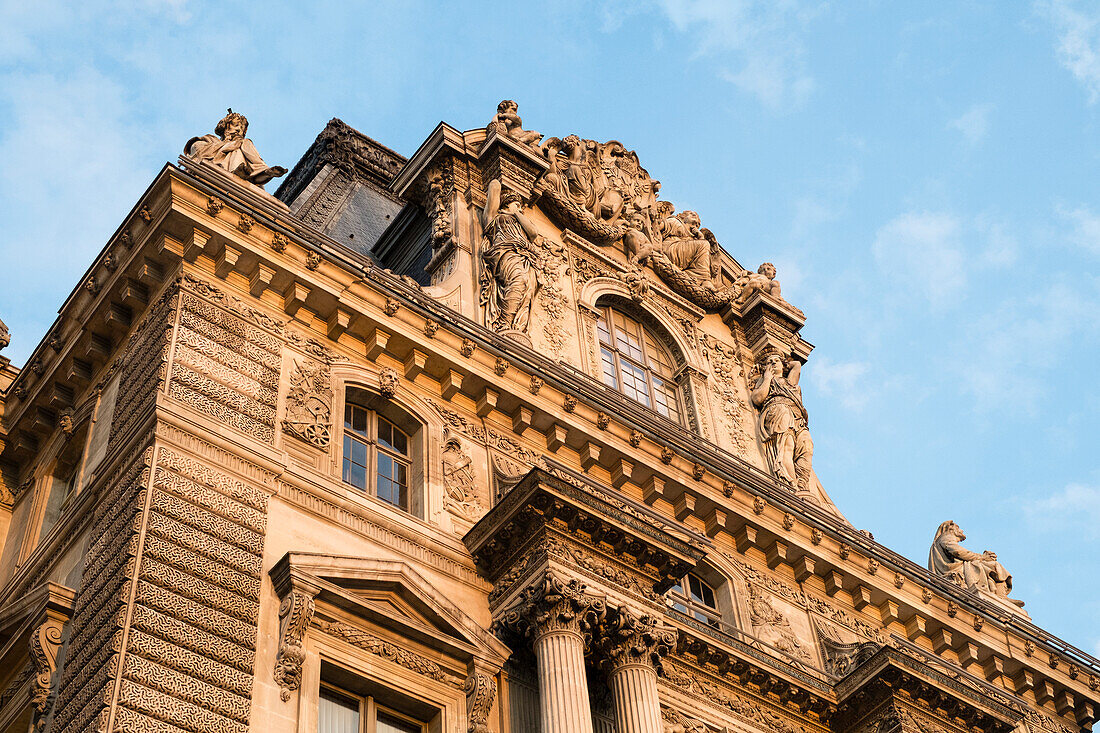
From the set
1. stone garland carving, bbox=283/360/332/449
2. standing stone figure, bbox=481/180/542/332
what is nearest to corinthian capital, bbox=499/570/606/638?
stone garland carving, bbox=283/360/332/449

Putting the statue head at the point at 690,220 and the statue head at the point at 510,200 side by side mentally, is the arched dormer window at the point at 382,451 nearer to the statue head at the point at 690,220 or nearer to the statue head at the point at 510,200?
the statue head at the point at 510,200

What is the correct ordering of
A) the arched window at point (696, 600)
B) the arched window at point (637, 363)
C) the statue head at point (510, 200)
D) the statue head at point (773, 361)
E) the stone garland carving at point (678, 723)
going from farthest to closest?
the statue head at point (773, 361) < the arched window at point (637, 363) < the statue head at point (510, 200) < the arched window at point (696, 600) < the stone garland carving at point (678, 723)

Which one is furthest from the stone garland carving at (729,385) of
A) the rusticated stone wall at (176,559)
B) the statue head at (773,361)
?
the rusticated stone wall at (176,559)

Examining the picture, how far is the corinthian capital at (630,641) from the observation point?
1809 centimetres

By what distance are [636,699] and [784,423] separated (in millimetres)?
10503

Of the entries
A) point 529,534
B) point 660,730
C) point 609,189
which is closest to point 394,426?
point 529,534

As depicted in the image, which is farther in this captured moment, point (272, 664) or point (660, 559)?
point (660, 559)

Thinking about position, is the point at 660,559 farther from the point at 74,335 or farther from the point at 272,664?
the point at 74,335

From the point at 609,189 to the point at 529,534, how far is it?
38.5 feet

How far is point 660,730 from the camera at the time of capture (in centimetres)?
1761

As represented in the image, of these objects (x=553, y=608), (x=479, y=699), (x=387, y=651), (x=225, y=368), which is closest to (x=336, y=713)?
(x=387, y=651)

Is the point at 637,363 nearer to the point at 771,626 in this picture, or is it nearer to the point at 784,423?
the point at 784,423

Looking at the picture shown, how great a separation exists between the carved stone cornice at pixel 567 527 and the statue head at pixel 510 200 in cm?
772

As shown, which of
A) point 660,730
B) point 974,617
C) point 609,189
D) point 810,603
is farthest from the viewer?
point 609,189
